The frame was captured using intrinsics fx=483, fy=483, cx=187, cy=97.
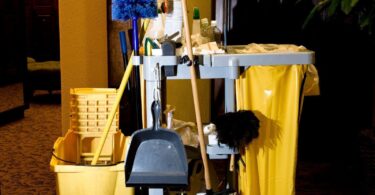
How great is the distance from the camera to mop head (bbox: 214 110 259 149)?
1.64m

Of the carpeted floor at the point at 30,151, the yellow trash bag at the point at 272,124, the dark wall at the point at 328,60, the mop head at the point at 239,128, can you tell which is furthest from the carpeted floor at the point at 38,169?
the mop head at the point at 239,128

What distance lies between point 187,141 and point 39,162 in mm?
1817

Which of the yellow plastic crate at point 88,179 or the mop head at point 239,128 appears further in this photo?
the yellow plastic crate at point 88,179

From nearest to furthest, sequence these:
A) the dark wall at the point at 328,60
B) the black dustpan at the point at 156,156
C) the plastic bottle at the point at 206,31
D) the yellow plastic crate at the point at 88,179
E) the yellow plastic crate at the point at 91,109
Result: the black dustpan at the point at 156,156 < the yellow plastic crate at the point at 88,179 < the plastic bottle at the point at 206,31 < the yellow plastic crate at the point at 91,109 < the dark wall at the point at 328,60

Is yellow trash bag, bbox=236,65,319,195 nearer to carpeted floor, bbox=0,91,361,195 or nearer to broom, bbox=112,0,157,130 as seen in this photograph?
broom, bbox=112,0,157,130

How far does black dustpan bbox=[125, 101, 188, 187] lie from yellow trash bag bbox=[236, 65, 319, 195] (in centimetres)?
25

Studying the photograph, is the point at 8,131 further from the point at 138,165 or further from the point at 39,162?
the point at 138,165

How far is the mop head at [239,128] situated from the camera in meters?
1.64

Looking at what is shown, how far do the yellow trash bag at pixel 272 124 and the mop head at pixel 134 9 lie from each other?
1.42 feet

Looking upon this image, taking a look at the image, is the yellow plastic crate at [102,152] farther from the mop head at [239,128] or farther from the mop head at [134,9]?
the mop head at [239,128]

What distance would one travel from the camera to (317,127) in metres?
3.56

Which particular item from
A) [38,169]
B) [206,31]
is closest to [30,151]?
[38,169]

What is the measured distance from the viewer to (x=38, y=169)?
3387mm

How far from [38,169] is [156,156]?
1.98 meters
